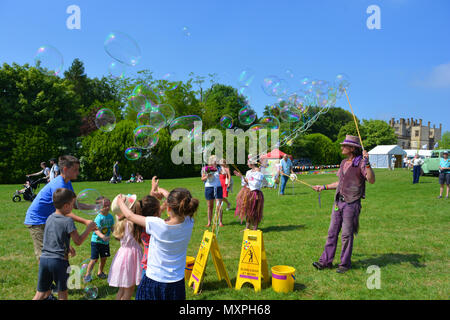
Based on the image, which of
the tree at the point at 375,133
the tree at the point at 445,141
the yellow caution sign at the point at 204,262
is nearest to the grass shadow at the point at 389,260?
the yellow caution sign at the point at 204,262

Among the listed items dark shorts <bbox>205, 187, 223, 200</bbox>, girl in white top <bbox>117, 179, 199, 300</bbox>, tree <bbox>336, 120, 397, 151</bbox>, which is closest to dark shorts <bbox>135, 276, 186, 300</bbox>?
girl in white top <bbox>117, 179, 199, 300</bbox>

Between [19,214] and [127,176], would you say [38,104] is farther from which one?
[19,214]

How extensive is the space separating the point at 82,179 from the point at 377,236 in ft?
74.7

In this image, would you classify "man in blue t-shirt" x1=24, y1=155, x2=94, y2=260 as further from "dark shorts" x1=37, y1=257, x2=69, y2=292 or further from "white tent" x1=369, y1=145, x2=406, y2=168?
"white tent" x1=369, y1=145, x2=406, y2=168

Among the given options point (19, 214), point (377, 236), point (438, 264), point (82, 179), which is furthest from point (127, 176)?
point (438, 264)

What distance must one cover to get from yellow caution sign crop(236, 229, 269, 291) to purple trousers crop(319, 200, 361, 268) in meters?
1.18

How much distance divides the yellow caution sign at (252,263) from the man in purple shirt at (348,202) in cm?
119

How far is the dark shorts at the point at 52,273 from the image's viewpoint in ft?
10.1

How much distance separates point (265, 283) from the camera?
164 inches

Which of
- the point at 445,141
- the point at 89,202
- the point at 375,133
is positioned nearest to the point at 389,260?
the point at 89,202

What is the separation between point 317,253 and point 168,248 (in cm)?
364

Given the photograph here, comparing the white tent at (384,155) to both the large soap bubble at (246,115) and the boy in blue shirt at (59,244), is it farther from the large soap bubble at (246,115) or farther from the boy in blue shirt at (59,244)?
the boy in blue shirt at (59,244)
